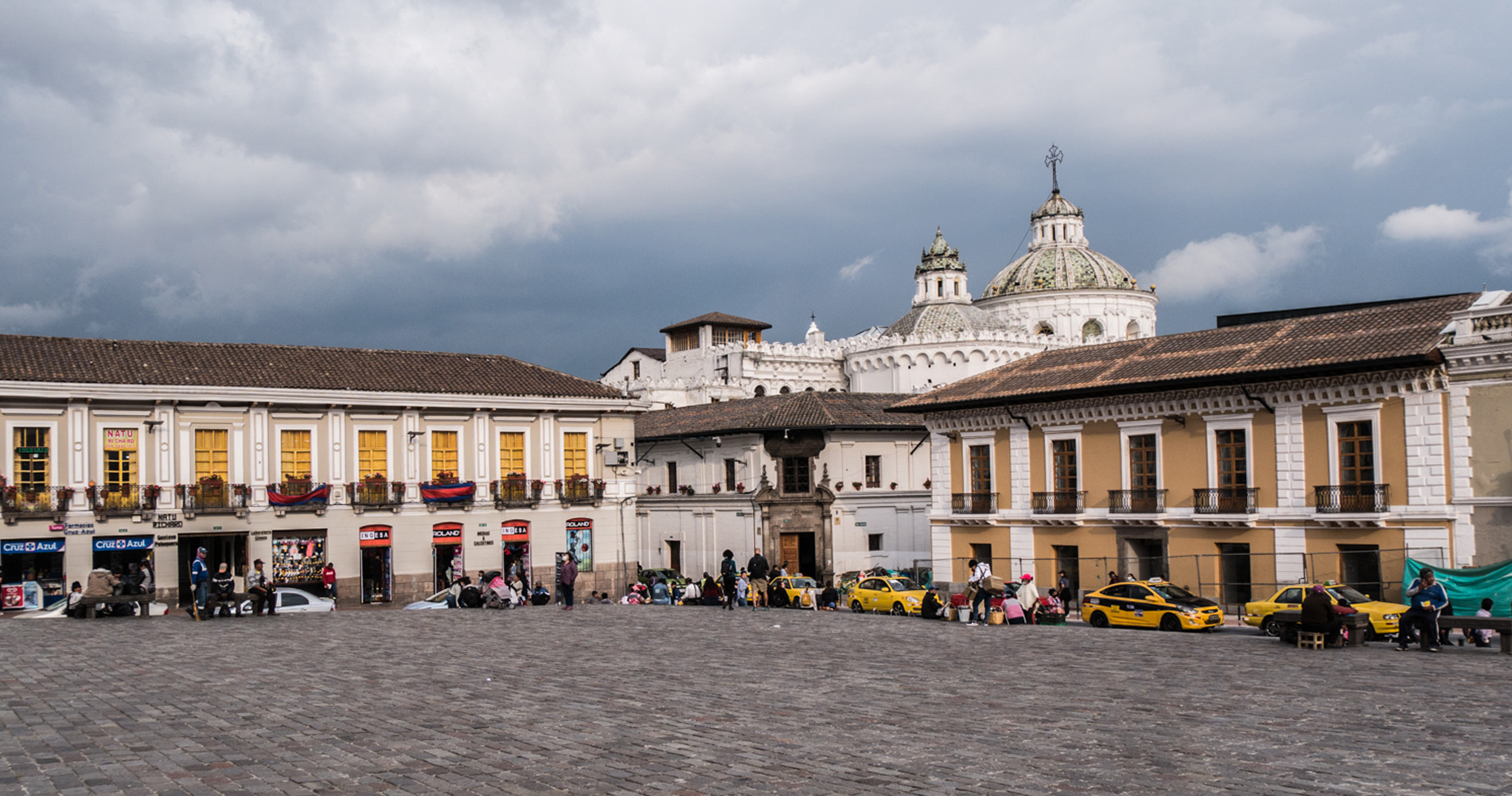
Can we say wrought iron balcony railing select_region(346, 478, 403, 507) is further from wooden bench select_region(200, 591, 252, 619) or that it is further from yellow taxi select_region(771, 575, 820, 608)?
yellow taxi select_region(771, 575, 820, 608)

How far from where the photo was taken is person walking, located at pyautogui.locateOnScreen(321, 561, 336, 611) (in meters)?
40.0

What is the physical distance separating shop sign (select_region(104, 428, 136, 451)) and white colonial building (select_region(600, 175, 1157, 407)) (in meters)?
46.5

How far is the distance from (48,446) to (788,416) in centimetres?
2728

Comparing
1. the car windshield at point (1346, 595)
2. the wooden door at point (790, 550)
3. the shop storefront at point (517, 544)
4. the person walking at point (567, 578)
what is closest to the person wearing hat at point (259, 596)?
the person walking at point (567, 578)

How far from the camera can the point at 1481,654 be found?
22.2 meters

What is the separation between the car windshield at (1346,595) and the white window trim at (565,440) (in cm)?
2705

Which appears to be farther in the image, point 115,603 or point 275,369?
point 275,369

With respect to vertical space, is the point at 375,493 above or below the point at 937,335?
below

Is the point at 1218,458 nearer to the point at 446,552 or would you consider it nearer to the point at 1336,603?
the point at 1336,603

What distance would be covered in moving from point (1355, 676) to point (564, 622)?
1672 centimetres

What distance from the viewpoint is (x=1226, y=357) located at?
36156 millimetres

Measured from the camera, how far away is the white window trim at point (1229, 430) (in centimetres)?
3450

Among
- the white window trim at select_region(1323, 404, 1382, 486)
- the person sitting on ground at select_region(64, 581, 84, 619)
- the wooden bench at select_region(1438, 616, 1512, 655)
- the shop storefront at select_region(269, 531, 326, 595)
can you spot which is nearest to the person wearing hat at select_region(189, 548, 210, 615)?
the person sitting on ground at select_region(64, 581, 84, 619)

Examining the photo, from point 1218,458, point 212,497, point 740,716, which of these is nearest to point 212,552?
point 212,497
